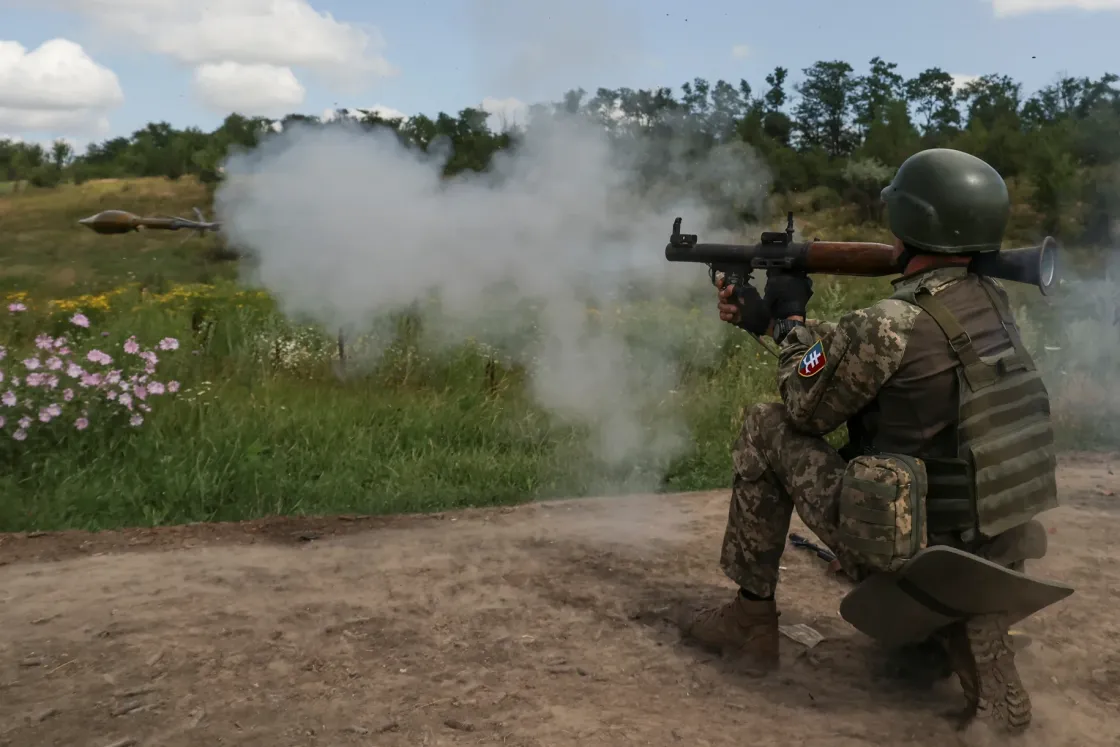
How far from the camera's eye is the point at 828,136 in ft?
36.1

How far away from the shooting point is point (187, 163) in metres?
15.8

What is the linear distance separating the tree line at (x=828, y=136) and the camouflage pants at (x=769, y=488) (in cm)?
290

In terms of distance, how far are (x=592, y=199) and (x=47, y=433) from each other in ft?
11.6

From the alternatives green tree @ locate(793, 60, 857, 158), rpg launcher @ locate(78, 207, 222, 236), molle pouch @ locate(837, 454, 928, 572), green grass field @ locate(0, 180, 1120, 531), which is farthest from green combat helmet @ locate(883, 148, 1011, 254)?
green tree @ locate(793, 60, 857, 158)

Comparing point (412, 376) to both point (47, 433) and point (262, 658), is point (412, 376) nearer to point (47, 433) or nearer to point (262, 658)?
point (47, 433)

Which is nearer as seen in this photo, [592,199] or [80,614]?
[80,614]

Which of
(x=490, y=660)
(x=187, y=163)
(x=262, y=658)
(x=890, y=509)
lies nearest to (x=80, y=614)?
(x=262, y=658)

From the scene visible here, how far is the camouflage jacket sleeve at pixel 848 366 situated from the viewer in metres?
2.79

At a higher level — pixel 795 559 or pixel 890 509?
pixel 890 509

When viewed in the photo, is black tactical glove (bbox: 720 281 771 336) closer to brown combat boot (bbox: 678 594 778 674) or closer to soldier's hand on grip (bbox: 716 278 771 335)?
soldier's hand on grip (bbox: 716 278 771 335)

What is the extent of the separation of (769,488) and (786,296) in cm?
87

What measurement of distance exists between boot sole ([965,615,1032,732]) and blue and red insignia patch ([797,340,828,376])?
883 mm

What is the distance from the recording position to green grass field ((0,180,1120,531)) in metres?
5.43

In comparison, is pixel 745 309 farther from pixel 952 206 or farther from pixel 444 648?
pixel 444 648
